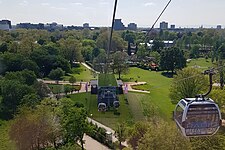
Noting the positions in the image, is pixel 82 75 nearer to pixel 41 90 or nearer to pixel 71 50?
pixel 71 50

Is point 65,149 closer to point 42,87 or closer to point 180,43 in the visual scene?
point 42,87

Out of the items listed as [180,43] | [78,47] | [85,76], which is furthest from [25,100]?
[180,43]

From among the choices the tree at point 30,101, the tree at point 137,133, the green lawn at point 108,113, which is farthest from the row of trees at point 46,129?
the green lawn at point 108,113

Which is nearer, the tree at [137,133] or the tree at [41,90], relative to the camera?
the tree at [137,133]

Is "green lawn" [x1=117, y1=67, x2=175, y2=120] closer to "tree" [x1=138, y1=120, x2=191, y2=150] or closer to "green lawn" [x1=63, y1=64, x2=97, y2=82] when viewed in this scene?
"green lawn" [x1=63, y1=64, x2=97, y2=82]

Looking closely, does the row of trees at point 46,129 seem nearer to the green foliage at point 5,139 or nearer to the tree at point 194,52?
the green foliage at point 5,139

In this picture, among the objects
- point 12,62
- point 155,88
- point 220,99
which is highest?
point 12,62

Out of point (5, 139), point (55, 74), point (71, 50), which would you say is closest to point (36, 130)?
point (5, 139)
